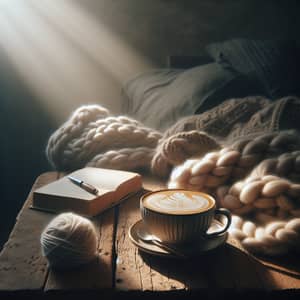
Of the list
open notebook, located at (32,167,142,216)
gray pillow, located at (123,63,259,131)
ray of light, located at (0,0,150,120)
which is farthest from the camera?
ray of light, located at (0,0,150,120)

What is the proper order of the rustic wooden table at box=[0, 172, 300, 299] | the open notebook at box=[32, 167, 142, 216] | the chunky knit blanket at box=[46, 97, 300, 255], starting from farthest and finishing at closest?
the open notebook at box=[32, 167, 142, 216] → the chunky knit blanket at box=[46, 97, 300, 255] → the rustic wooden table at box=[0, 172, 300, 299]

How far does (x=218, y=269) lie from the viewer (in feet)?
1.72

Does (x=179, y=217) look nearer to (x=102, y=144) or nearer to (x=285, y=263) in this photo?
(x=285, y=263)

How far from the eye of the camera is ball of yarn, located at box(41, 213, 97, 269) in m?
0.51

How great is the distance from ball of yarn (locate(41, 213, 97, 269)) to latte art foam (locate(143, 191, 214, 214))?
91mm

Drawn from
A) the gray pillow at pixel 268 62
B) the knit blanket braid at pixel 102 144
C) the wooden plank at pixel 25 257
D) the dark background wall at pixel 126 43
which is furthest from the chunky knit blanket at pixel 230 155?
the dark background wall at pixel 126 43

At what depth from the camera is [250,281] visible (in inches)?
19.6

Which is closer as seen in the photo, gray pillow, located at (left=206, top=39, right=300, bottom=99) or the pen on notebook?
the pen on notebook

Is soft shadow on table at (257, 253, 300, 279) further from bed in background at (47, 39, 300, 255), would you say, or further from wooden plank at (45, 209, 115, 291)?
wooden plank at (45, 209, 115, 291)

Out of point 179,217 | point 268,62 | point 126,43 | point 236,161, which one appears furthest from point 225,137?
point 126,43

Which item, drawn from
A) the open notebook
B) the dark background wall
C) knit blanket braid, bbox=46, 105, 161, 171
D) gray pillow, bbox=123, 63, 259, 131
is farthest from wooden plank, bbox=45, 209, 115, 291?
the dark background wall

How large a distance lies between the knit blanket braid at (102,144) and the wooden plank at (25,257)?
27 centimetres

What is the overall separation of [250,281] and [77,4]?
174 cm

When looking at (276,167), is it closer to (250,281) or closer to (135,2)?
(250,281)
